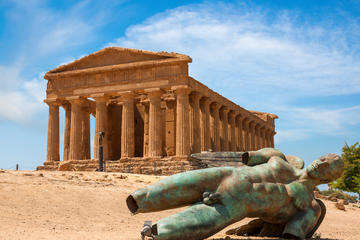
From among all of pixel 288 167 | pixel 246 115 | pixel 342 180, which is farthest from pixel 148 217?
pixel 246 115

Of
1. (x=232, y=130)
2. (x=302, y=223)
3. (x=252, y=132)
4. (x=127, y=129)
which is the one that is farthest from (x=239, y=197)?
(x=252, y=132)

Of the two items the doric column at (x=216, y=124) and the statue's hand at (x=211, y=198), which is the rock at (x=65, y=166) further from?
the statue's hand at (x=211, y=198)

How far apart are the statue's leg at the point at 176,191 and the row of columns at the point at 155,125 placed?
24702 millimetres

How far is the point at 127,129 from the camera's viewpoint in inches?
1303

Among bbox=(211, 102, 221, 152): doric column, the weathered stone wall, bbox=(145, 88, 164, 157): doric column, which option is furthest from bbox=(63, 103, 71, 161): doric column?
bbox=(211, 102, 221, 152): doric column

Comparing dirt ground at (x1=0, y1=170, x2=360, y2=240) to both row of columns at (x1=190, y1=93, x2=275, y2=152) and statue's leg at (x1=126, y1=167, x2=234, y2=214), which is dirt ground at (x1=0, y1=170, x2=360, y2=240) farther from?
row of columns at (x1=190, y1=93, x2=275, y2=152)

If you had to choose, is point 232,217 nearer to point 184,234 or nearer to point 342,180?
point 184,234

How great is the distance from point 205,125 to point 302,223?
28.5 m

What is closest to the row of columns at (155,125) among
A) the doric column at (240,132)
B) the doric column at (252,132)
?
the doric column at (240,132)

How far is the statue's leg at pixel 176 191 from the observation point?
583 cm

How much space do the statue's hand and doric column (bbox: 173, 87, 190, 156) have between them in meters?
24.9

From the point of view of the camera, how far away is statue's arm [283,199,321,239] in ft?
20.4

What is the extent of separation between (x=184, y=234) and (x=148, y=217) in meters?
7.71

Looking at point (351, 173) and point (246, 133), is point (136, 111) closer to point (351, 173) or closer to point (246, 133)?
point (246, 133)
